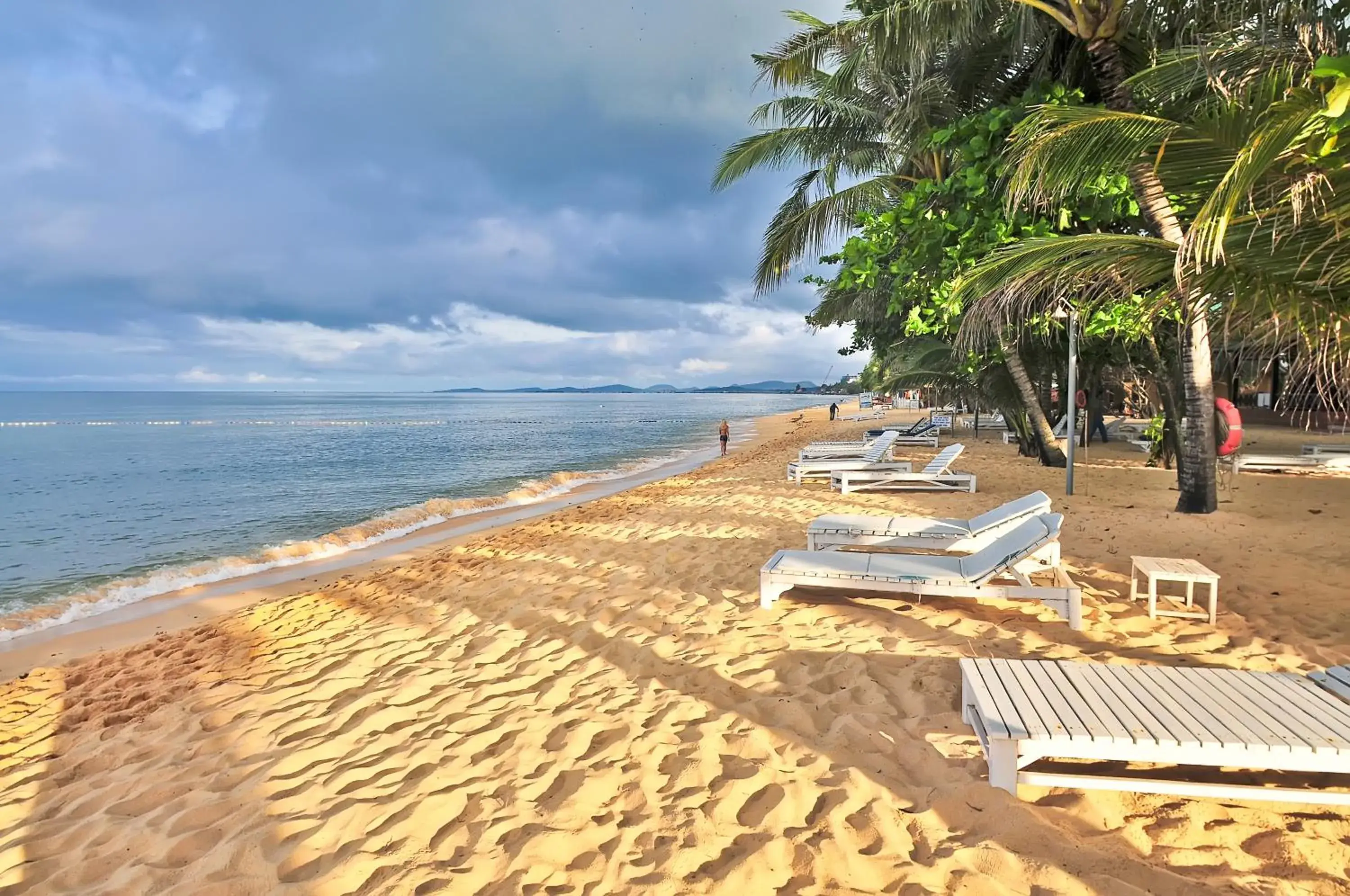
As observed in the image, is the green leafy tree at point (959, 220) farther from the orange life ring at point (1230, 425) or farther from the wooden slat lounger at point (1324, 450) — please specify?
the wooden slat lounger at point (1324, 450)

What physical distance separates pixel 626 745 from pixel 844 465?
8.79 metres

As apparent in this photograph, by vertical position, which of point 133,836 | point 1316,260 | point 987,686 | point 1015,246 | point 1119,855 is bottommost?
point 133,836

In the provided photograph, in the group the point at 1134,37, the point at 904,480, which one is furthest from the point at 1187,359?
the point at 904,480

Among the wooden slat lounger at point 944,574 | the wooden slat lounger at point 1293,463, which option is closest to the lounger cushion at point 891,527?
the wooden slat lounger at point 944,574

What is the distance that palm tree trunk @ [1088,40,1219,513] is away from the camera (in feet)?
19.4

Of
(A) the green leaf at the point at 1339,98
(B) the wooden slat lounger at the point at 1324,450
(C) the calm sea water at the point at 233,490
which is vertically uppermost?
(A) the green leaf at the point at 1339,98

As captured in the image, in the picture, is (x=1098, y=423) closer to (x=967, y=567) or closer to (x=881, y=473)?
(x=881, y=473)

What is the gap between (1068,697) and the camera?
2598mm

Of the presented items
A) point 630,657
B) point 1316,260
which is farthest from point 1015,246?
point 630,657

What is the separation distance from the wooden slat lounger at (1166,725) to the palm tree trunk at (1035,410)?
8.28 metres

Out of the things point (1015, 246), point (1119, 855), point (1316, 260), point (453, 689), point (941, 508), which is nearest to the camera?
point (1119, 855)

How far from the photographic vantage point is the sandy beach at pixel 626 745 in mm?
2271

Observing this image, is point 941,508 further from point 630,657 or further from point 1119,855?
point 1119,855

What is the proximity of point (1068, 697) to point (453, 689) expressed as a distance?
3179 millimetres
